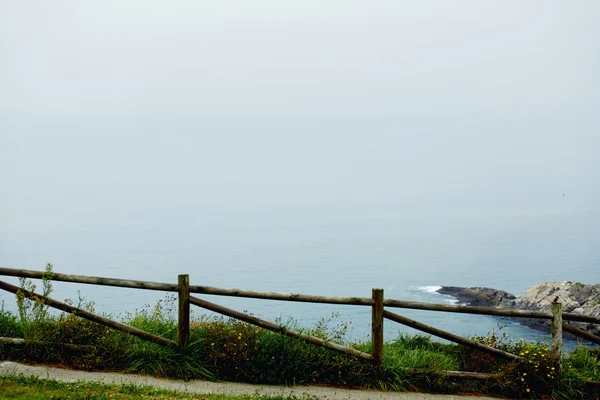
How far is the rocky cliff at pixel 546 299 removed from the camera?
3606 cm

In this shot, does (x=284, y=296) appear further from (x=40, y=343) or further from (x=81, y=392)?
(x=40, y=343)

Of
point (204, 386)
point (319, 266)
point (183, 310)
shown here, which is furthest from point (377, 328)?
point (319, 266)

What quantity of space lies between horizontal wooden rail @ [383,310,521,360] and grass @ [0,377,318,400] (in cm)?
216

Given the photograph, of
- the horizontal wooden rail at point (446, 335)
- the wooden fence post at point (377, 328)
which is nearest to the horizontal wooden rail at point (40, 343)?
the wooden fence post at point (377, 328)

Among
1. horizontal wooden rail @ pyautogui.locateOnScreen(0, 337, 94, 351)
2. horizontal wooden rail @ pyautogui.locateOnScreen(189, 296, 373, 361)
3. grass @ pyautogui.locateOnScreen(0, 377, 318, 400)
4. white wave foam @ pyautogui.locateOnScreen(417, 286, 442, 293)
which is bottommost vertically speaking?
white wave foam @ pyautogui.locateOnScreen(417, 286, 442, 293)

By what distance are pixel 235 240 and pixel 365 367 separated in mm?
188376

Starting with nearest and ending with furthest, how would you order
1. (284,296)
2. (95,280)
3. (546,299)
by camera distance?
(284,296) → (95,280) → (546,299)

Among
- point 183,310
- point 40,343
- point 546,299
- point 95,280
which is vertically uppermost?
point 95,280

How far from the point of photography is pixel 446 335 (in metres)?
10.3

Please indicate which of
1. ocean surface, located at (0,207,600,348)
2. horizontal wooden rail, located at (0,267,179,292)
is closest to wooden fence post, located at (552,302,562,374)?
horizontal wooden rail, located at (0,267,179,292)

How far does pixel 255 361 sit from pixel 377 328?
219 centimetres

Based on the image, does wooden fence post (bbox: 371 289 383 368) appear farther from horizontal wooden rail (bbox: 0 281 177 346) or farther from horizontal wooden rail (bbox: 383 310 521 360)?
horizontal wooden rail (bbox: 0 281 177 346)

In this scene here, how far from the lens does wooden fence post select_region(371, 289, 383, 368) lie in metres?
10.1

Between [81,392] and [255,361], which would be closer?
[81,392]
